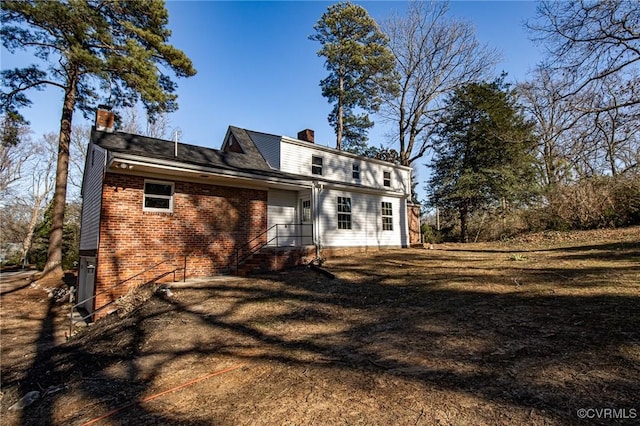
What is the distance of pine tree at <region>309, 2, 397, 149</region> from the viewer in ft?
76.3

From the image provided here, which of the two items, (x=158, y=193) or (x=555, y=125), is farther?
(x=158, y=193)

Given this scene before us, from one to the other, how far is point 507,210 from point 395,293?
18.8 m

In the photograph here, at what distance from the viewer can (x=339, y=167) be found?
57.8 feet

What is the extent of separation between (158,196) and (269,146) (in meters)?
7.19

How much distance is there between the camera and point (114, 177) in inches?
355

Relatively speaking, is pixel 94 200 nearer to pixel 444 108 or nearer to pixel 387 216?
pixel 387 216

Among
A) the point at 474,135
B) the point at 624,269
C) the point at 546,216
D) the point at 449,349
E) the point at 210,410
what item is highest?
the point at 474,135

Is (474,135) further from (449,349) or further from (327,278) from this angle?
(449,349)

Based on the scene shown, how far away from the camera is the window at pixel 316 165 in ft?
54.7

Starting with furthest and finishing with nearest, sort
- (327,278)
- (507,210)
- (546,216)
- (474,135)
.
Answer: (474,135) < (507,210) < (546,216) < (327,278)

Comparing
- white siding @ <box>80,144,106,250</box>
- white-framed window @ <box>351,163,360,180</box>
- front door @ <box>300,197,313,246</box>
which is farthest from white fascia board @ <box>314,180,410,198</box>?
white siding @ <box>80,144,106,250</box>

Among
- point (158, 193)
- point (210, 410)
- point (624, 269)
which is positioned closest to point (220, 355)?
point (210, 410)

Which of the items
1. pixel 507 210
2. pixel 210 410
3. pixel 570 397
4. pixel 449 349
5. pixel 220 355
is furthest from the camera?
pixel 507 210

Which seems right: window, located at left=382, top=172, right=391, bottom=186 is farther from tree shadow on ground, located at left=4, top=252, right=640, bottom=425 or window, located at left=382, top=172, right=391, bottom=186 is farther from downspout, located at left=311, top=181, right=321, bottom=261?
tree shadow on ground, located at left=4, top=252, right=640, bottom=425
